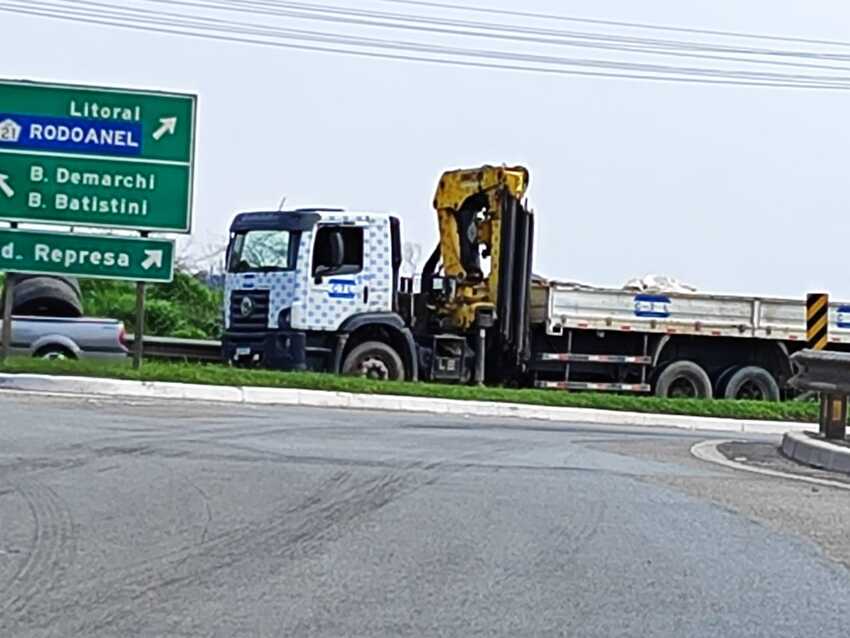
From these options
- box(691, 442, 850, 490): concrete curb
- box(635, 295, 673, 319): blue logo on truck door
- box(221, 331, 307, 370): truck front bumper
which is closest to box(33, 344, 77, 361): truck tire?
box(221, 331, 307, 370): truck front bumper

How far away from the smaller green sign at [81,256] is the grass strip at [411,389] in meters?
1.33

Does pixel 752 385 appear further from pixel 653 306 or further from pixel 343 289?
pixel 343 289

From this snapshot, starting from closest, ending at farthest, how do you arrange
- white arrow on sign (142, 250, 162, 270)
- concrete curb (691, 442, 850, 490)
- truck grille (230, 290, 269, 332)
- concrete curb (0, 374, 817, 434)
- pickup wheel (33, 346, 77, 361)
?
concrete curb (691, 442, 850, 490)
concrete curb (0, 374, 817, 434)
white arrow on sign (142, 250, 162, 270)
pickup wheel (33, 346, 77, 361)
truck grille (230, 290, 269, 332)

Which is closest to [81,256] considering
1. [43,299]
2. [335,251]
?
[335,251]

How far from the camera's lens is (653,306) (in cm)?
3106

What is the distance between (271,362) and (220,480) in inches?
625

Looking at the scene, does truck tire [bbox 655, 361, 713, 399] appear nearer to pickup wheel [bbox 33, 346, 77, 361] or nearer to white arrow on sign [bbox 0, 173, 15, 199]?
pickup wheel [bbox 33, 346, 77, 361]

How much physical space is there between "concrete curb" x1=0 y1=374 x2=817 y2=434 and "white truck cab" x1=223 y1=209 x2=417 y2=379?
3.28 metres

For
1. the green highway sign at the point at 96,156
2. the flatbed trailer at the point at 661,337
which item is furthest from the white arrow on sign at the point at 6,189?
the flatbed trailer at the point at 661,337

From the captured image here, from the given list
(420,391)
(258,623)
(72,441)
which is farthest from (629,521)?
(420,391)

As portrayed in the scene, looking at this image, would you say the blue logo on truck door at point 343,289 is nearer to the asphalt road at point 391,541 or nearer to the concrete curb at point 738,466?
the concrete curb at point 738,466

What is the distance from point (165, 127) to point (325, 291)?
4.43 m

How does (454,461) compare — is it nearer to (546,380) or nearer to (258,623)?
(258,623)

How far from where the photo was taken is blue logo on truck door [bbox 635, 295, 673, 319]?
30906 millimetres
